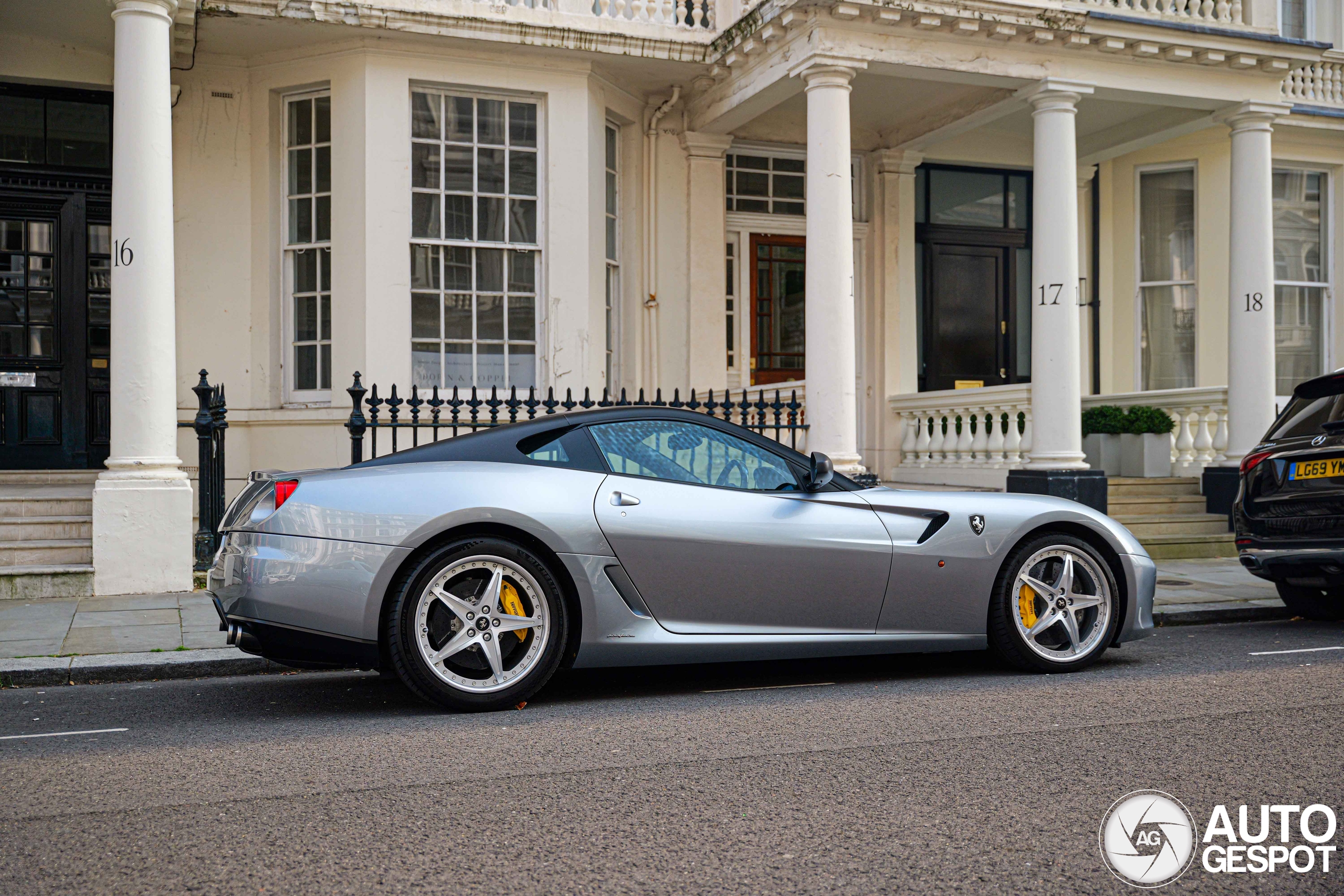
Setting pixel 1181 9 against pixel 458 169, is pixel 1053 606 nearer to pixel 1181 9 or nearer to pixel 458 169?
pixel 458 169

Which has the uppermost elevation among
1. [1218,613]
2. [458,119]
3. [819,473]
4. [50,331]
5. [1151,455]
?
[458,119]

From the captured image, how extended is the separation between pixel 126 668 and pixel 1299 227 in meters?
15.3

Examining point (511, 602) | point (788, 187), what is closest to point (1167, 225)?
point (788, 187)

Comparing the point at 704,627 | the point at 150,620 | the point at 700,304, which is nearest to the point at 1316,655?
the point at 704,627

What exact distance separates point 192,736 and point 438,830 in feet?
5.92

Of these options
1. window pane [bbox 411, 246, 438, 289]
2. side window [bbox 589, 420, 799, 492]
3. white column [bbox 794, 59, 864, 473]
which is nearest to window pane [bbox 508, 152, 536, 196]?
window pane [bbox 411, 246, 438, 289]

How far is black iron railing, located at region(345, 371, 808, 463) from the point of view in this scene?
9.41m

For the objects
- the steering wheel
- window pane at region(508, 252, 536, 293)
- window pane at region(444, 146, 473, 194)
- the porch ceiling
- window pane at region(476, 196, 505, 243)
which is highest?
the porch ceiling

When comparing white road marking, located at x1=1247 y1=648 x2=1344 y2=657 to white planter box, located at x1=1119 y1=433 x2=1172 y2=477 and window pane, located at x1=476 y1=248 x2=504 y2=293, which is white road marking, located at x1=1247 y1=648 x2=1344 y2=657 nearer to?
white planter box, located at x1=1119 y1=433 x2=1172 y2=477

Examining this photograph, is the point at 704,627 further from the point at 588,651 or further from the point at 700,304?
the point at 700,304

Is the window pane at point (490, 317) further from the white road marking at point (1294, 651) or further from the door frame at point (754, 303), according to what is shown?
the white road marking at point (1294, 651)

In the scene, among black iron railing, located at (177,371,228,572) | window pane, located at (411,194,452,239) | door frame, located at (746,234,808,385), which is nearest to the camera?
black iron railing, located at (177,371,228,572)

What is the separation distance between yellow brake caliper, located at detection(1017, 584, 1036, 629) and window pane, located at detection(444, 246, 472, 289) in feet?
24.0

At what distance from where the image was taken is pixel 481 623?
5070mm
